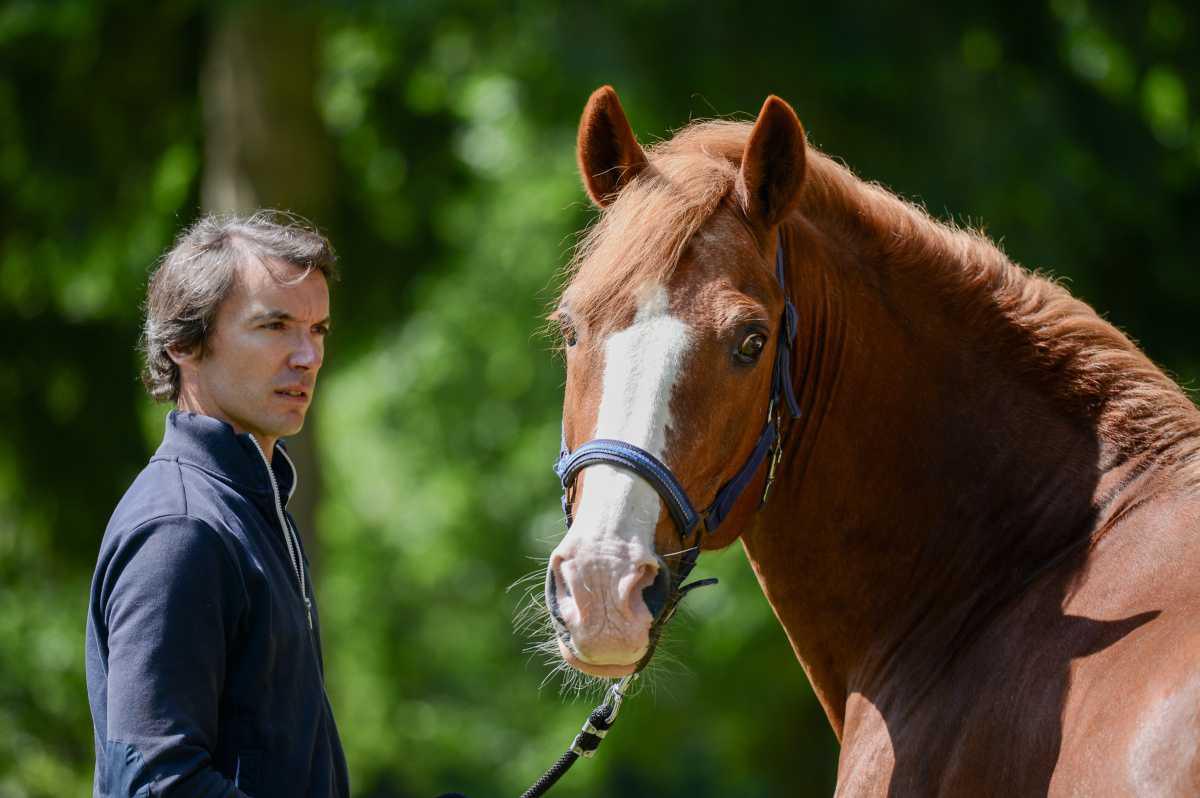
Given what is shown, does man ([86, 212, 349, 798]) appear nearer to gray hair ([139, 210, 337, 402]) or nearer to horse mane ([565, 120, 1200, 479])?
gray hair ([139, 210, 337, 402])

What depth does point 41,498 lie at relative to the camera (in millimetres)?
10867

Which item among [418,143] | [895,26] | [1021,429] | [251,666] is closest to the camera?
[251,666]

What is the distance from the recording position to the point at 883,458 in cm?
319

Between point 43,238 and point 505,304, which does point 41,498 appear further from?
point 505,304

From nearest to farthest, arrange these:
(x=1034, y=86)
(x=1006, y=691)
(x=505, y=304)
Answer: (x=1006, y=691)
(x=1034, y=86)
(x=505, y=304)

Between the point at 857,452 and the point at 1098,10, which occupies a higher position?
the point at 1098,10

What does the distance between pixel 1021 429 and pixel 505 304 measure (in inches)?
506

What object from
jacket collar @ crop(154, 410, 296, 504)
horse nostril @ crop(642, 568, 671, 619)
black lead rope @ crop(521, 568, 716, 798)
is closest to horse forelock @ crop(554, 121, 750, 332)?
horse nostril @ crop(642, 568, 671, 619)

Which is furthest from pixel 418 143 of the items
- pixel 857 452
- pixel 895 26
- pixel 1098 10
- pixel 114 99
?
pixel 857 452

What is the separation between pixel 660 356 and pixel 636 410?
0.46ft

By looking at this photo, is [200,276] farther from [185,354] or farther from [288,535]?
[288,535]

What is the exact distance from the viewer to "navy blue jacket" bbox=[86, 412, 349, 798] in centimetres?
239

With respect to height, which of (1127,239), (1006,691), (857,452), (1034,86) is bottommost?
(1006,691)

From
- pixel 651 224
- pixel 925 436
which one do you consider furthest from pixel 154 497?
pixel 925 436
